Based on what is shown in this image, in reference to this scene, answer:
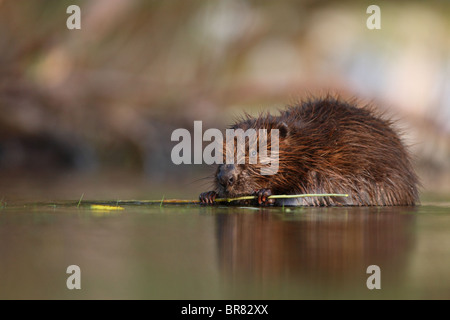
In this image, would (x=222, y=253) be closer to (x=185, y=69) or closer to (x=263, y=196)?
(x=263, y=196)

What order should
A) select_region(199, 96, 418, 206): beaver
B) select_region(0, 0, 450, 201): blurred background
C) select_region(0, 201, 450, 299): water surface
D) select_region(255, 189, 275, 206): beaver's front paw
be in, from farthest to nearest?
select_region(0, 0, 450, 201): blurred background → select_region(199, 96, 418, 206): beaver → select_region(255, 189, 275, 206): beaver's front paw → select_region(0, 201, 450, 299): water surface

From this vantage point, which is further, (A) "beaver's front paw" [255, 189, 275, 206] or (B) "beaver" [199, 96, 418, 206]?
(B) "beaver" [199, 96, 418, 206]

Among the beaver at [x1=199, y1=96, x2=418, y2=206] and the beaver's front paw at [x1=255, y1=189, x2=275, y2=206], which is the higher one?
the beaver at [x1=199, y1=96, x2=418, y2=206]

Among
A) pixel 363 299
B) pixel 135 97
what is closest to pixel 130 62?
pixel 135 97

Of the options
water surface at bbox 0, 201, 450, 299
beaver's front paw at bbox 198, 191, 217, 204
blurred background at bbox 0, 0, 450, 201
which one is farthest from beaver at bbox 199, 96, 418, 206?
blurred background at bbox 0, 0, 450, 201

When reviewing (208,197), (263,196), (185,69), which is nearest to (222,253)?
(263,196)

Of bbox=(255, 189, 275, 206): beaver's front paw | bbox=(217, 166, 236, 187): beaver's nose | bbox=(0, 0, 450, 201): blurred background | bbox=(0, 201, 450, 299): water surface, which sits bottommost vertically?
bbox=(0, 201, 450, 299): water surface

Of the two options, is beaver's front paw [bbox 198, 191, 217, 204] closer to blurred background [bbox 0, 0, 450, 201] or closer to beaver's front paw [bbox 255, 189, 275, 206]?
beaver's front paw [bbox 255, 189, 275, 206]
